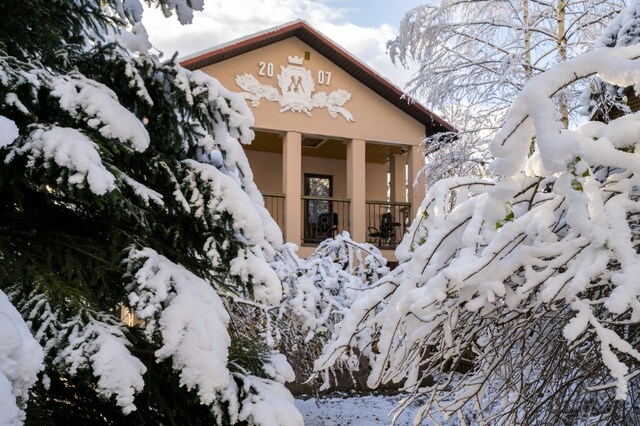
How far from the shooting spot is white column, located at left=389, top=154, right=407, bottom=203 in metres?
14.8

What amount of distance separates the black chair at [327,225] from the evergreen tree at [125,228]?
10.1 metres

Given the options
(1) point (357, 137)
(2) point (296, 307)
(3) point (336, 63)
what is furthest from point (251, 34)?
(2) point (296, 307)

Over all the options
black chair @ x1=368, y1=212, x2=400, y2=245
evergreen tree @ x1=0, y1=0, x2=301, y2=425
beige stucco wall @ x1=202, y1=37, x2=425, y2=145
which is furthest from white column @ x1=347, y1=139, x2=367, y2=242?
evergreen tree @ x1=0, y1=0, x2=301, y2=425

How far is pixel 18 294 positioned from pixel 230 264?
3.16 ft

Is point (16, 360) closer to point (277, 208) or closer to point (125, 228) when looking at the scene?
point (125, 228)

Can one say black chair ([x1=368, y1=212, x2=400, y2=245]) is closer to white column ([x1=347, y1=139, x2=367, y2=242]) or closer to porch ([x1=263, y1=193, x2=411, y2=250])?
porch ([x1=263, y1=193, x2=411, y2=250])

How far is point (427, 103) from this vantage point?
11844 millimetres

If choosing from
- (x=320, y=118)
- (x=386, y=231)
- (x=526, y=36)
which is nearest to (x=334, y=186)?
(x=386, y=231)

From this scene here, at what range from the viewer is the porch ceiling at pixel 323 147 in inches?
554

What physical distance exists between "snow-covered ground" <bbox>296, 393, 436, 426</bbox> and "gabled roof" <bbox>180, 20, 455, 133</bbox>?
19.7ft

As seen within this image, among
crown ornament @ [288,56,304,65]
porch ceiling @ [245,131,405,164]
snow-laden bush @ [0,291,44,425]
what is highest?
crown ornament @ [288,56,304,65]

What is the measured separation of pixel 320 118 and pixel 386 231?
3.06 meters

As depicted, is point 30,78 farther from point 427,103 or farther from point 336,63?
point 336,63

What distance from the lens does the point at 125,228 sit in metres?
2.92
